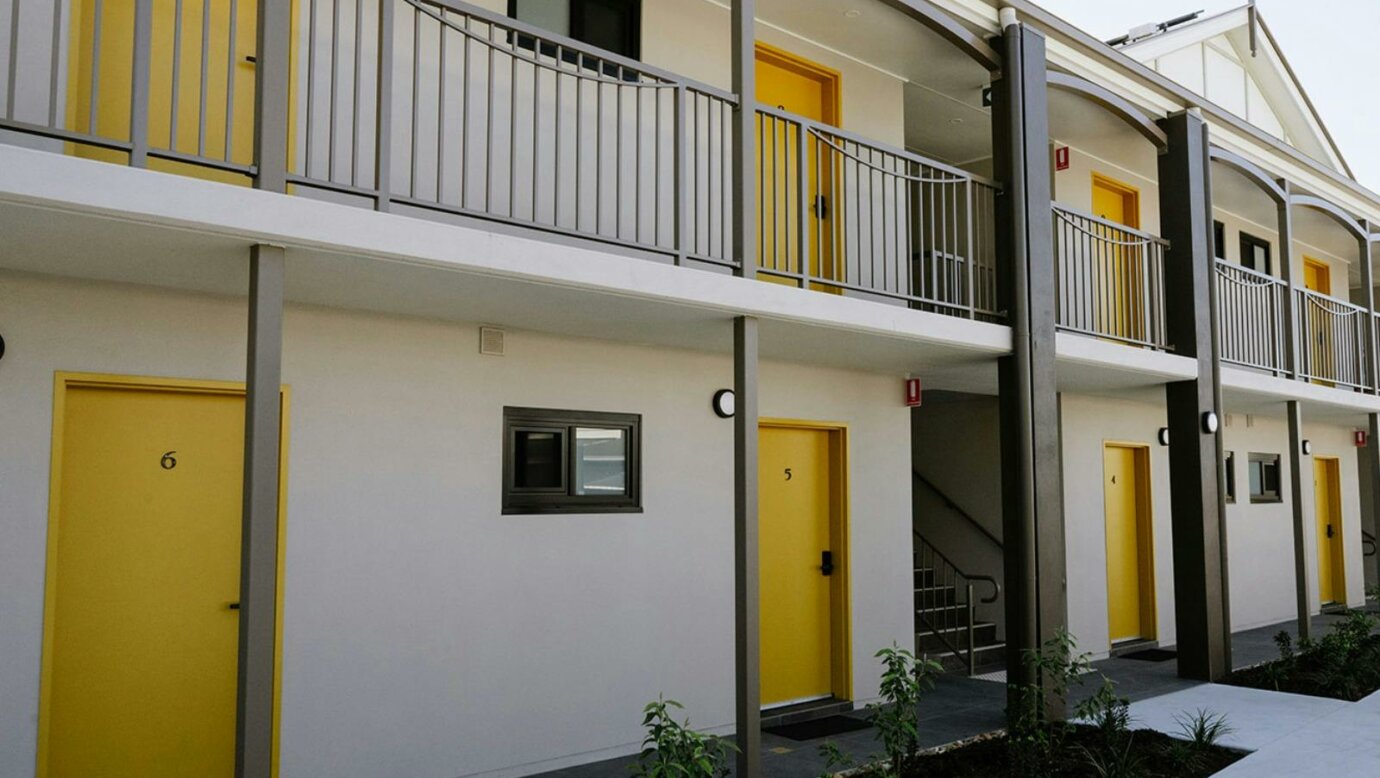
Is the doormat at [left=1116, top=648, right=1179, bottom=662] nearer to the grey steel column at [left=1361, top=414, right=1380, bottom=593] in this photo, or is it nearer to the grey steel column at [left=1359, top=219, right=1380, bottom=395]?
the grey steel column at [left=1361, top=414, right=1380, bottom=593]

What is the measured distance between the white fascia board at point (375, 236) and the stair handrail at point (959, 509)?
18.2 ft

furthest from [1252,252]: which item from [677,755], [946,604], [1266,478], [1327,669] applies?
[677,755]

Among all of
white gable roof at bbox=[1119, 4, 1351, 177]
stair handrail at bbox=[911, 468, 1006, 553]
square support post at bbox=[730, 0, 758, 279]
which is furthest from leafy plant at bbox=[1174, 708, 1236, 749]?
white gable roof at bbox=[1119, 4, 1351, 177]

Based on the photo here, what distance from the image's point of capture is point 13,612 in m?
4.91

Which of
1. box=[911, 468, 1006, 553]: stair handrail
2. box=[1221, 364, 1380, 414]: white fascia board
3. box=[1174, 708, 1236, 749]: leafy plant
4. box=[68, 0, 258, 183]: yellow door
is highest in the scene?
box=[68, 0, 258, 183]: yellow door

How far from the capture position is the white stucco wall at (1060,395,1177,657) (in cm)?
1115

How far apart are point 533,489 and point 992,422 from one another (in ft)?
21.8

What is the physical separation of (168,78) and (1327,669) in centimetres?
1044

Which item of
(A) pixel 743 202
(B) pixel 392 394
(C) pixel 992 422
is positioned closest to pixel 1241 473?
(C) pixel 992 422

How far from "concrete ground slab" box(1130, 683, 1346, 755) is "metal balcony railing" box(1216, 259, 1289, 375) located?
344 centimetres

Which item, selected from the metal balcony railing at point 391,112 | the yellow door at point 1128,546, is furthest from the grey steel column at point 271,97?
the yellow door at point 1128,546

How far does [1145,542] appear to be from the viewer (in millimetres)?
12266

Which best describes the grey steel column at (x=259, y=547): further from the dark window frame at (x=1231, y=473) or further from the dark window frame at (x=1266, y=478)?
the dark window frame at (x=1266, y=478)

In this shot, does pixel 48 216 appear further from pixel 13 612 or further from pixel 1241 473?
pixel 1241 473
